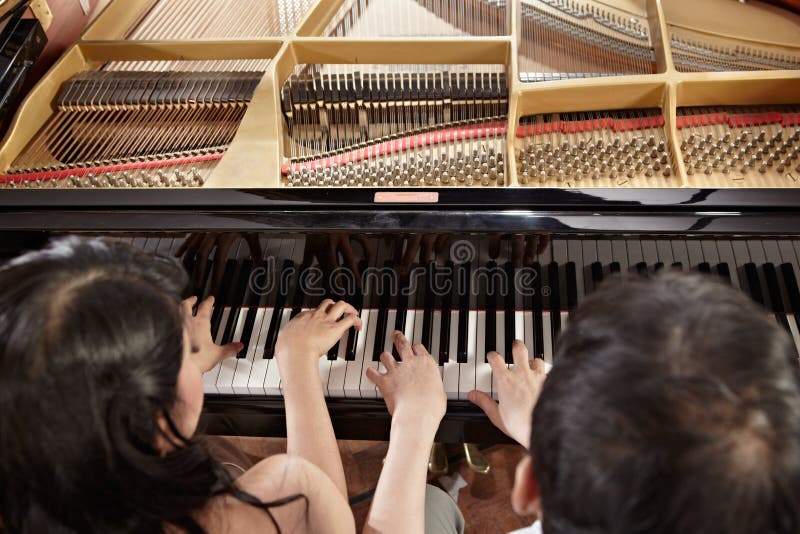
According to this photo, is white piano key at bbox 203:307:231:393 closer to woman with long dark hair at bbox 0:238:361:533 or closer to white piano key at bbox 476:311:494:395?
woman with long dark hair at bbox 0:238:361:533

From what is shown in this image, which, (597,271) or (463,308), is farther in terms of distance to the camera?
(463,308)

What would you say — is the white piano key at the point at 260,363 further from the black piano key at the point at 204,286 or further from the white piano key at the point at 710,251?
the white piano key at the point at 710,251

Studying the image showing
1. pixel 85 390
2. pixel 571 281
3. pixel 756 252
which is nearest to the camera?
pixel 85 390

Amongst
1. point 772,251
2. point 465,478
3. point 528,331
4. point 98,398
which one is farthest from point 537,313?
point 98,398

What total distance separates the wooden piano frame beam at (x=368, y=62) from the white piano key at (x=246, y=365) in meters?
0.51

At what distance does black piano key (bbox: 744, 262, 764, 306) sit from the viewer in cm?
206

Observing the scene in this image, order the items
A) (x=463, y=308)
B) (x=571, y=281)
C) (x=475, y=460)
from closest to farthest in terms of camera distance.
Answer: (x=571, y=281) → (x=463, y=308) → (x=475, y=460)

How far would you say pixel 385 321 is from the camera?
225 centimetres

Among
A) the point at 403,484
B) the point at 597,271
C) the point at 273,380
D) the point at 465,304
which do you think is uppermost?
the point at 597,271

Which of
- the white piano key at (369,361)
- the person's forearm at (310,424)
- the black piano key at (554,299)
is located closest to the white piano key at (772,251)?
the black piano key at (554,299)

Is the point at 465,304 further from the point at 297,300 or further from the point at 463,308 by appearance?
the point at 297,300

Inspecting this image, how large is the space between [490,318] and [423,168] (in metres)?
0.59

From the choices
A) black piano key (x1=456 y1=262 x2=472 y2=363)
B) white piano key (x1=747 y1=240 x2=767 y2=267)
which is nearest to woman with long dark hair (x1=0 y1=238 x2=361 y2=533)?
black piano key (x1=456 y1=262 x2=472 y2=363)

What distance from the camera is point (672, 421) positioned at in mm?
862
